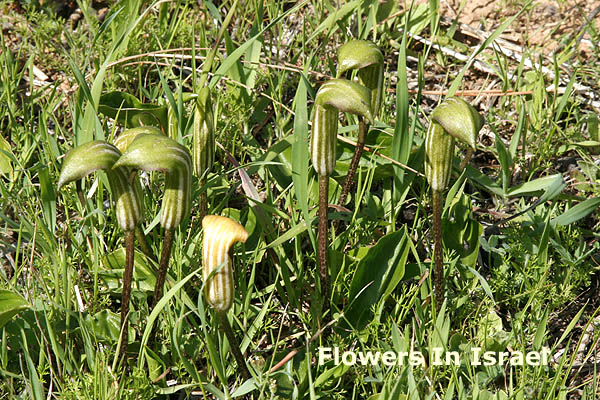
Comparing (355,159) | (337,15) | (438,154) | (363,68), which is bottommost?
(355,159)

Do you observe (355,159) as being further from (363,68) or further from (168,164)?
(168,164)

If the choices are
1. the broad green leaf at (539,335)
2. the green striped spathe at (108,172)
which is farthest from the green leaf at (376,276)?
the green striped spathe at (108,172)

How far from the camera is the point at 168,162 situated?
1664 millimetres

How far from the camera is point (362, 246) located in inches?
98.6

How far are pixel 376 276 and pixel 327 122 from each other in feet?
1.86

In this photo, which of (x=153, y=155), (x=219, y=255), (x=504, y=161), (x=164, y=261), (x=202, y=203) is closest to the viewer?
(x=153, y=155)

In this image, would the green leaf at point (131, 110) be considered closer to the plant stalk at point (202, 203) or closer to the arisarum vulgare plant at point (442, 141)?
the plant stalk at point (202, 203)

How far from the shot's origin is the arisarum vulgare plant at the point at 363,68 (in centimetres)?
203

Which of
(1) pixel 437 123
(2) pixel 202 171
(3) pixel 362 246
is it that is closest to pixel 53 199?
(2) pixel 202 171

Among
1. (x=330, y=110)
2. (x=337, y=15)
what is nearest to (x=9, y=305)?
(x=330, y=110)

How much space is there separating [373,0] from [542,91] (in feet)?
2.75

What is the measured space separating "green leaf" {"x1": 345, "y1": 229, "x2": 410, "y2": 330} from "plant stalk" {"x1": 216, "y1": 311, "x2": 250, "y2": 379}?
1.29 ft

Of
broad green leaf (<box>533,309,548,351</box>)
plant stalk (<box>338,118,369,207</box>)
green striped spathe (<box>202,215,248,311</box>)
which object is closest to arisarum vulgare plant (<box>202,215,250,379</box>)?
green striped spathe (<box>202,215,248,311</box>)

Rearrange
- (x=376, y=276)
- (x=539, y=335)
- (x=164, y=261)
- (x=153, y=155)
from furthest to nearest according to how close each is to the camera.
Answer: (x=376, y=276) → (x=539, y=335) → (x=164, y=261) → (x=153, y=155)
